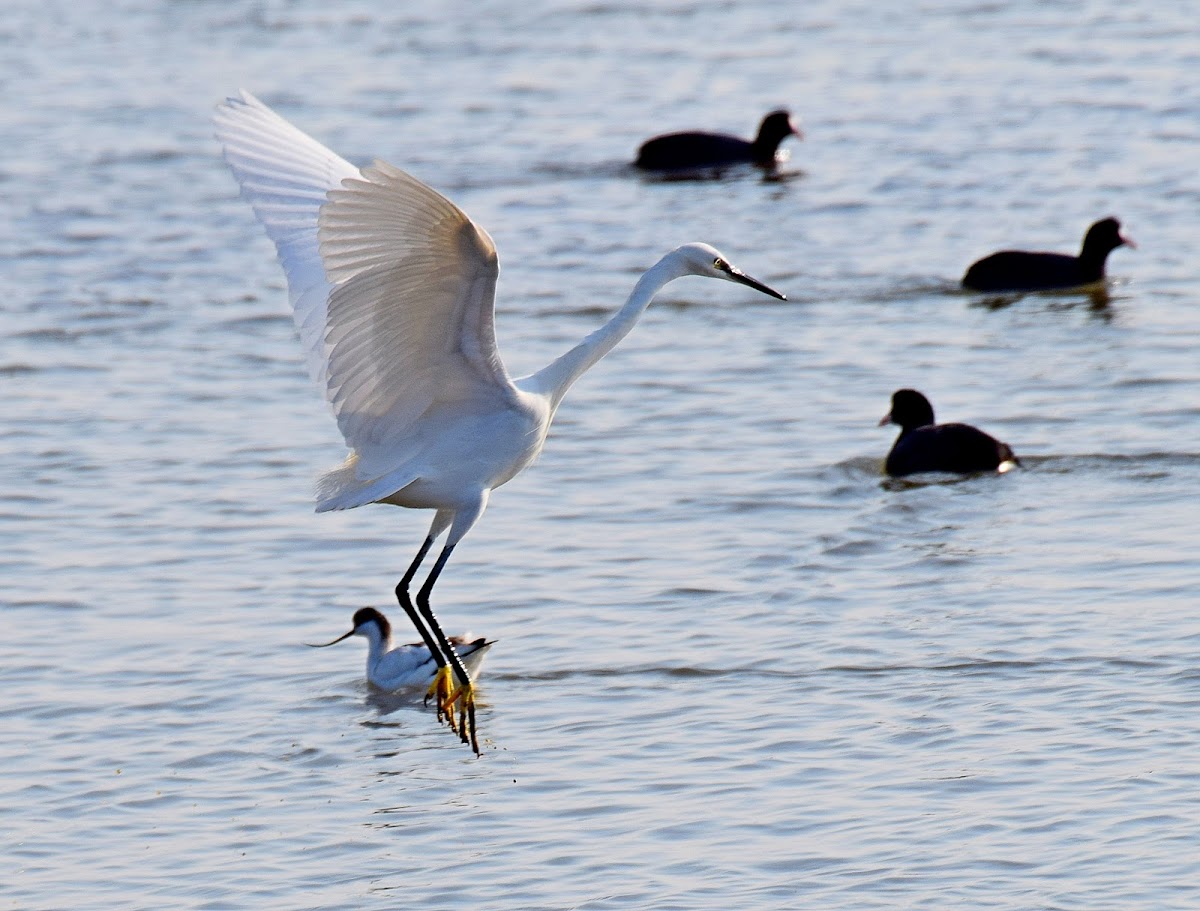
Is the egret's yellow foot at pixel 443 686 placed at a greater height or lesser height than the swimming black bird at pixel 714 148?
lesser

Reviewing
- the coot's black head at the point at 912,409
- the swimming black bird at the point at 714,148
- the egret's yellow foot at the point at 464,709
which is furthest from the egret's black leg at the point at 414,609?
the swimming black bird at the point at 714,148

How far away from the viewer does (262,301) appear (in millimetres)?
14992

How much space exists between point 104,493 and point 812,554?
352 cm

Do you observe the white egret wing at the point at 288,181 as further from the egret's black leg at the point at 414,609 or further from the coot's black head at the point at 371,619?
the coot's black head at the point at 371,619

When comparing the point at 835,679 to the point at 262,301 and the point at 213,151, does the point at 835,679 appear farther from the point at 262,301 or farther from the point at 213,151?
the point at 213,151

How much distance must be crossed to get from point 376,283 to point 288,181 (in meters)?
1.54

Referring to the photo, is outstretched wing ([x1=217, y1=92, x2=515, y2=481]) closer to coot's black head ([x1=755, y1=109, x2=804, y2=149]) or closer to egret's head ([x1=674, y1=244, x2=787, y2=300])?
egret's head ([x1=674, y1=244, x2=787, y2=300])

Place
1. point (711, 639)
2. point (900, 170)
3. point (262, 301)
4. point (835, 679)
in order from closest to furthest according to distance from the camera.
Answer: point (835, 679) < point (711, 639) < point (262, 301) < point (900, 170)

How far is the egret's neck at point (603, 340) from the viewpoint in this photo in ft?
23.1

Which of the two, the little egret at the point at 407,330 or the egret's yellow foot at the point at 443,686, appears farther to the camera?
the egret's yellow foot at the point at 443,686

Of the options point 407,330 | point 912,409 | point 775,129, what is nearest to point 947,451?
point 912,409

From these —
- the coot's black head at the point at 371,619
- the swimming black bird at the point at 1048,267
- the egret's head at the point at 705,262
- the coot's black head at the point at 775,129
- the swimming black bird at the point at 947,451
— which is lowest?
the coot's black head at the point at 371,619

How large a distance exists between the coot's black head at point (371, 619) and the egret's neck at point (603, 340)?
1687 millimetres

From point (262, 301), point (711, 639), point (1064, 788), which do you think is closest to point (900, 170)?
point (262, 301)
